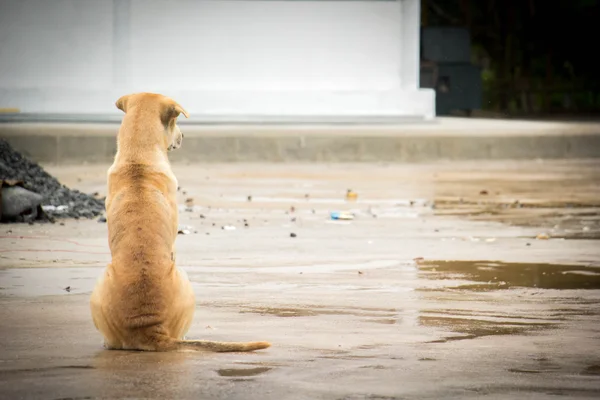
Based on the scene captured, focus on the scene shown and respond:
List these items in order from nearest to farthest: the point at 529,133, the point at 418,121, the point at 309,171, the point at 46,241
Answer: the point at 46,241 < the point at 309,171 < the point at 529,133 < the point at 418,121

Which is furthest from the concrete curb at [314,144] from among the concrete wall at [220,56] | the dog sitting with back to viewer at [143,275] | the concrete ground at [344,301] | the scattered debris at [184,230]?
the dog sitting with back to viewer at [143,275]

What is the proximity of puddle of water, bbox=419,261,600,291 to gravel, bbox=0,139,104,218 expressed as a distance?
4.58 metres

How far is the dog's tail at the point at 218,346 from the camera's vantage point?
6645mm

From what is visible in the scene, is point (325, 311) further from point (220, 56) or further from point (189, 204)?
point (220, 56)

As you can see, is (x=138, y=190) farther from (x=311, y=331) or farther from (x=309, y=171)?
(x=309, y=171)

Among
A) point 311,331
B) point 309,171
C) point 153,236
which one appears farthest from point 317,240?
point 309,171

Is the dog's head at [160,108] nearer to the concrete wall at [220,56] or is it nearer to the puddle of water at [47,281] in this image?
the puddle of water at [47,281]

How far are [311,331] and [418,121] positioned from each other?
19.9 meters

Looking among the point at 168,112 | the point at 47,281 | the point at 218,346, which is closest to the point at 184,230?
the point at 47,281

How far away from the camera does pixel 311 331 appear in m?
7.59

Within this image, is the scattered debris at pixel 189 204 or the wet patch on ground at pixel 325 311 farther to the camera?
the scattered debris at pixel 189 204

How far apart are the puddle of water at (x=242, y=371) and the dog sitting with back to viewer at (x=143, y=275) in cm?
28

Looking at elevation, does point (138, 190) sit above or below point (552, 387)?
above

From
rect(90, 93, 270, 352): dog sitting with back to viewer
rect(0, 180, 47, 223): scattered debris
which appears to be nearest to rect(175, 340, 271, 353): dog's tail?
rect(90, 93, 270, 352): dog sitting with back to viewer
